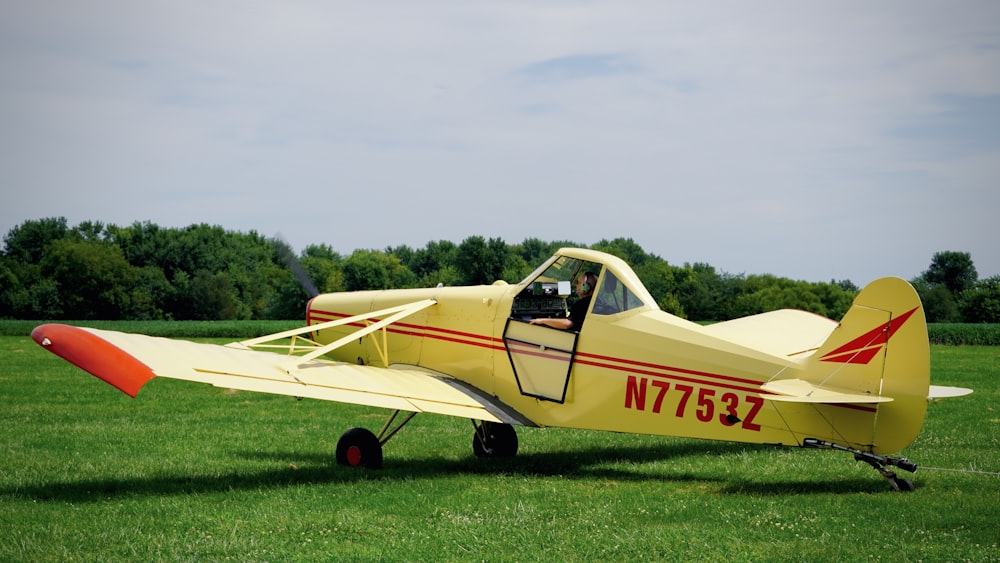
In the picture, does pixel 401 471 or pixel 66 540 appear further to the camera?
pixel 401 471

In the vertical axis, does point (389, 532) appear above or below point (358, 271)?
below

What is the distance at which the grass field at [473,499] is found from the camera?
23.3 ft

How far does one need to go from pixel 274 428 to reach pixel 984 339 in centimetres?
3582

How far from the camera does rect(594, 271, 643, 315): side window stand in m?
10.1

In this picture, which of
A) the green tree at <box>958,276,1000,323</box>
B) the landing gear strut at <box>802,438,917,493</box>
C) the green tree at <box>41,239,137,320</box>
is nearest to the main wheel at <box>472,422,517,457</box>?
the landing gear strut at <box>802,438,917,493</box>

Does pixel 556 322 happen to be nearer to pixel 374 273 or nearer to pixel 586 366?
pixel 586 366

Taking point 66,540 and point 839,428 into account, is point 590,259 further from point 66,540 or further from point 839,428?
point 66,540

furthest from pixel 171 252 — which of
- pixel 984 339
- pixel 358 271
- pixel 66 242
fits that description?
pixel 984 339

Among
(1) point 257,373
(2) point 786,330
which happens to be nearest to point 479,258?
(2) point 786,330

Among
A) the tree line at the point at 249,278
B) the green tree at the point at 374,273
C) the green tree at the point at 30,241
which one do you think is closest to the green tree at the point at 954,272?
the tree line at the point at 249,278

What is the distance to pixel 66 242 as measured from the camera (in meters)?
75.0

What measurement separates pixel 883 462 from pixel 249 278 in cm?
7768

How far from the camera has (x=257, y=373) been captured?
992 cm

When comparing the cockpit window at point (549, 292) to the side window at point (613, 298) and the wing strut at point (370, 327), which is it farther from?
the wing strut at point (370, 327)
